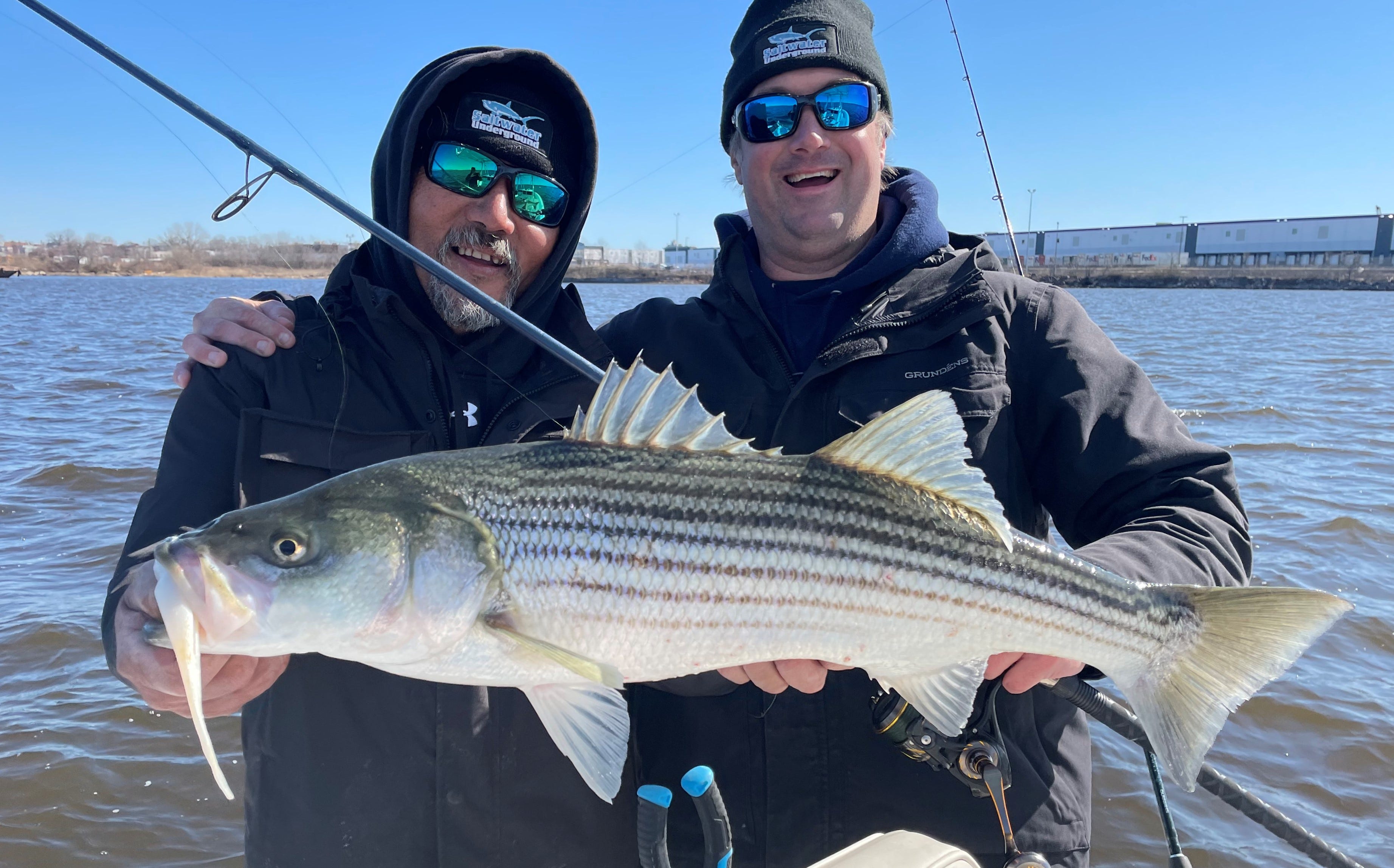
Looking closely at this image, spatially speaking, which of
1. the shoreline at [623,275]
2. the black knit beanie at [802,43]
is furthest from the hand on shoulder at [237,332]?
the shoreline at [623,275]

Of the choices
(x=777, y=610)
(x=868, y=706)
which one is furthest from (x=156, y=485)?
(x=868, y=706)

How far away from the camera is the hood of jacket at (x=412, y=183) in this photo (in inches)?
155

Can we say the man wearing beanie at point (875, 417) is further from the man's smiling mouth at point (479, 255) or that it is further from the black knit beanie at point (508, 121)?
the black knit beanie at point (508, 121)

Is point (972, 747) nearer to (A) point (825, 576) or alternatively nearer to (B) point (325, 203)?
(A) point (825, 576)

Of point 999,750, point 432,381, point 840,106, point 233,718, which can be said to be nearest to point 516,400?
point 432,381

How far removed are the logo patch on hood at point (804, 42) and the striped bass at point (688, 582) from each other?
7.83 ft

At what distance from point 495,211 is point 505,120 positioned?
496 mm

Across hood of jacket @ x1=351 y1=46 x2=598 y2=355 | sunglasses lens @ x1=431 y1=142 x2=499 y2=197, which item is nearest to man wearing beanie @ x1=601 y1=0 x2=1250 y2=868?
hood of jacket @ x1=351 y1=46 x2=598 y2=355

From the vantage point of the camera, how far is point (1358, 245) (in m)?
94.8

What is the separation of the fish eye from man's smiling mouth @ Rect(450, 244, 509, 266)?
191cm

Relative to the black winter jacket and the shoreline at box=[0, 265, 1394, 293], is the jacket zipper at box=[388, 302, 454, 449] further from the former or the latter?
the shoreline at box=[0, 265, 1394, 293]

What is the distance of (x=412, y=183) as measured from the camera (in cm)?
407

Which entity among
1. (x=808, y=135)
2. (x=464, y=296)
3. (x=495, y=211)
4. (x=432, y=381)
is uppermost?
(x=808, y=135)

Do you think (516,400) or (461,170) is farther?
(461,170)
